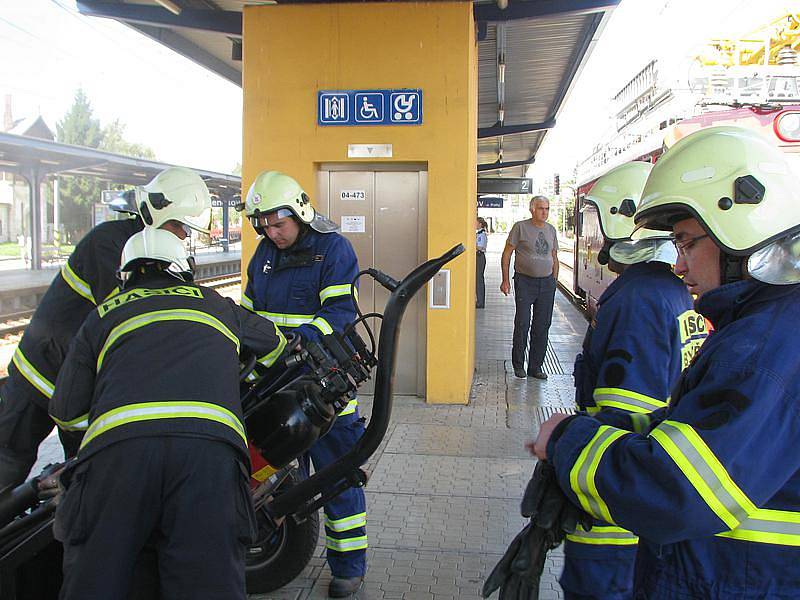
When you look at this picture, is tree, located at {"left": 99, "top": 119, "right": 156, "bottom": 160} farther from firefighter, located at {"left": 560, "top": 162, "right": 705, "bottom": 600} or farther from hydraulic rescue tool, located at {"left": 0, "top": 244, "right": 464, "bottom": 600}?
firefighter, located at {"left": 560, "top": 162, "right": 705, "bottom": 600}

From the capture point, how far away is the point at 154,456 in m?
2.07

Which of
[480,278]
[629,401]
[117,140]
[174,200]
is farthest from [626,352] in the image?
[117,140]

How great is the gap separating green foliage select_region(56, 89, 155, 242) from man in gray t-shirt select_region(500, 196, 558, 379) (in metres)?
12.6

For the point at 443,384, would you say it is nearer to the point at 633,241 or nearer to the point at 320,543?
the point at 320,543

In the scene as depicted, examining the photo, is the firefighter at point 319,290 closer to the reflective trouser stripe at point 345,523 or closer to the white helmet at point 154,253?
the reflective trouser stripe at point 345,523

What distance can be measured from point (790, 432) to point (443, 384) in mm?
5850

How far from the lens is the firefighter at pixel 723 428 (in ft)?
4.34

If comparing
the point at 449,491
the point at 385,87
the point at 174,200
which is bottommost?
the point at 449,491

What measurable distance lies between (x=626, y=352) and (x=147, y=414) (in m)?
1.52

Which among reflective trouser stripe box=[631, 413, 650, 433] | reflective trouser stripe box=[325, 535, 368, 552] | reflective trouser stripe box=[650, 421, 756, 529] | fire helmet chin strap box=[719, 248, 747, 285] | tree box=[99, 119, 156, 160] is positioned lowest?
reflective trouser stripe box=[325, 535, 368, 552]

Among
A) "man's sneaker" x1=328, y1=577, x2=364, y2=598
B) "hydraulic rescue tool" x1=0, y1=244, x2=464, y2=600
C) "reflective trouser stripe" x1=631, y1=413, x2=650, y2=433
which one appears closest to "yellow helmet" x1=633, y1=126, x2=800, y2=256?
"reflective trouser stripe" x1=631, y1=413, x2=650, y2=433

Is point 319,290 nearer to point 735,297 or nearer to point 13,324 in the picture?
point 735,297

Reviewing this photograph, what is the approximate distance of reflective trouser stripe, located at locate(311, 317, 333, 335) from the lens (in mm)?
3287

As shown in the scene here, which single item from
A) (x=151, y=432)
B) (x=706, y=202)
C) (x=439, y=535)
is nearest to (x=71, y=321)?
(x=151, y=432)
